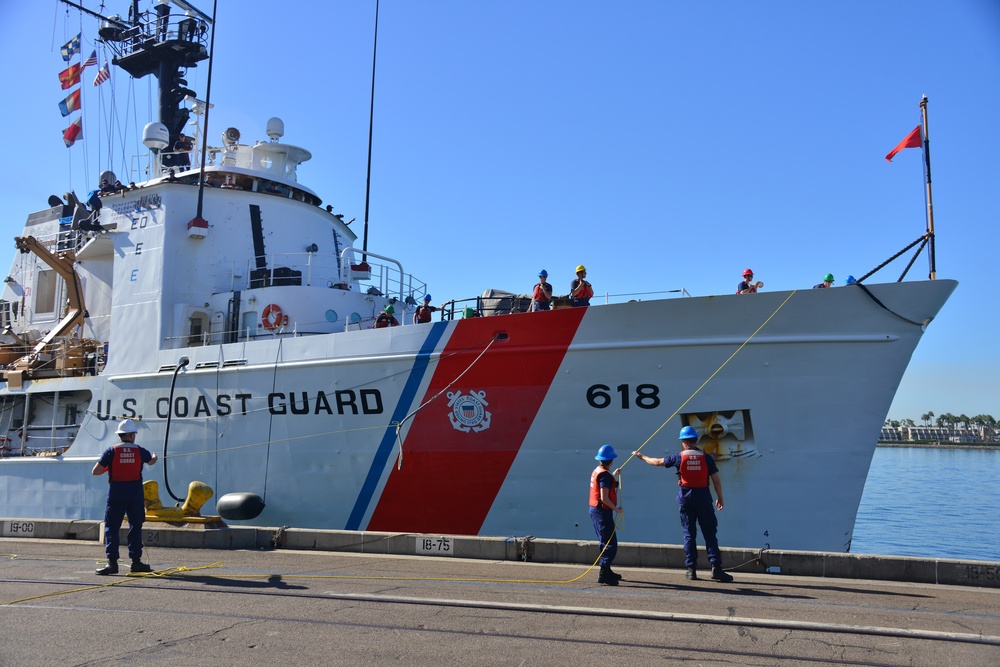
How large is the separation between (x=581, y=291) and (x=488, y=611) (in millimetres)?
5932

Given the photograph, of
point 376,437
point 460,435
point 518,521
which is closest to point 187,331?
point 376,437

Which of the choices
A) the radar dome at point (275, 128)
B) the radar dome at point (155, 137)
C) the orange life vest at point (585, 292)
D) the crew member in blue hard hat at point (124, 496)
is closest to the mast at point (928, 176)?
the orange life vest at point (585, 292)

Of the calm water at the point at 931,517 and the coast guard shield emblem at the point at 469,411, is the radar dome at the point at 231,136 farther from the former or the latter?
the calm water at the point at 931,517

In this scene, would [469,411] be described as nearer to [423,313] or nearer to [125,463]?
[423,313]

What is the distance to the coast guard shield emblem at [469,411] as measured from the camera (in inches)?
434

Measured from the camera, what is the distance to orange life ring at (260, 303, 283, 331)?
45.8ft

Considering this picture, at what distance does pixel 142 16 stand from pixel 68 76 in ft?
8.11

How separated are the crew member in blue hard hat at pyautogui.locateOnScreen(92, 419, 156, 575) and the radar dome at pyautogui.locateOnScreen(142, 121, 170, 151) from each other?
11.5m

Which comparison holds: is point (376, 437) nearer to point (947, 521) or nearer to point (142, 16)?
point (142, 16)

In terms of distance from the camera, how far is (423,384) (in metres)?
11.4

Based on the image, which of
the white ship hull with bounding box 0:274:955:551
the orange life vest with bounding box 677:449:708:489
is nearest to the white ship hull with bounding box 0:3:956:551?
the white ship hull with bounding box 0:274:955:551

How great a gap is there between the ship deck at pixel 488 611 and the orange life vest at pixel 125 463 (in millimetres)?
943

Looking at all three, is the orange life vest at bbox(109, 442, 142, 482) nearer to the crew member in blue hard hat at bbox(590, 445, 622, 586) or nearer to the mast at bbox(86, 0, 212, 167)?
the crew member in blue hard hat at bbox(590, 445, 622, 586)

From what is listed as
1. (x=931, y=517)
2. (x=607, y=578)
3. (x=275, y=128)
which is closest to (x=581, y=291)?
(x=607, y=578)
